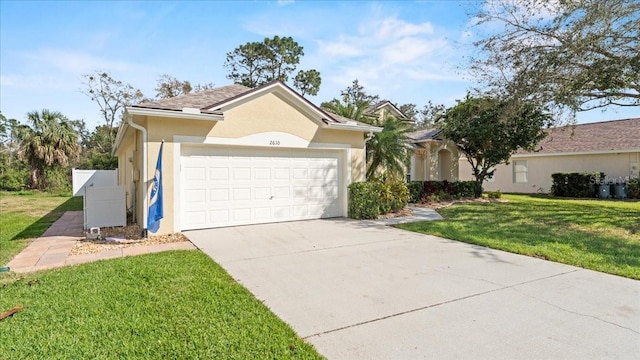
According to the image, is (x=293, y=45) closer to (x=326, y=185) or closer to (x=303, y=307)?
(x=326, y=185)

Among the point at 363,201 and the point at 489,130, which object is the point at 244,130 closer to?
the point at 363,201

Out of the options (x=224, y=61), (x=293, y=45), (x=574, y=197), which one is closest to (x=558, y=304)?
(x=574, y=197)

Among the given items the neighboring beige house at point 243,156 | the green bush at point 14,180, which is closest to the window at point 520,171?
the neighboring beige house at point 243,156

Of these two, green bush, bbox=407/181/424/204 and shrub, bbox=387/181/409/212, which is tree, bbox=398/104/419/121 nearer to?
green bush, bbox=407/181/424/204

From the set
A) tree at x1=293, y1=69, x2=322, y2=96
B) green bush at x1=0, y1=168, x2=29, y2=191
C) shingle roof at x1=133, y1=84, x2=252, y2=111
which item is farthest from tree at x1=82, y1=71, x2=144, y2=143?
shingle roof at x1=133, y1=84, x2=252, y2=111

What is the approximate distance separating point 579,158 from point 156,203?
2399cm

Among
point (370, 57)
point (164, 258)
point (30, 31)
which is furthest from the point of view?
point (370, 57)

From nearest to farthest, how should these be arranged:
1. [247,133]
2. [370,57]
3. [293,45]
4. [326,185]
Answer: [247,133] → [326,185] → [370,57] → [293,45]

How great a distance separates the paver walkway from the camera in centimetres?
638

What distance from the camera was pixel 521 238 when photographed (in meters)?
8.47

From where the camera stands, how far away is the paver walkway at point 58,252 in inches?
251

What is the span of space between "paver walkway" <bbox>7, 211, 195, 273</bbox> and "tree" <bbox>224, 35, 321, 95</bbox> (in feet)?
79.7

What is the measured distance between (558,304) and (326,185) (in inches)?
313

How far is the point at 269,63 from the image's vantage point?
3127cm
